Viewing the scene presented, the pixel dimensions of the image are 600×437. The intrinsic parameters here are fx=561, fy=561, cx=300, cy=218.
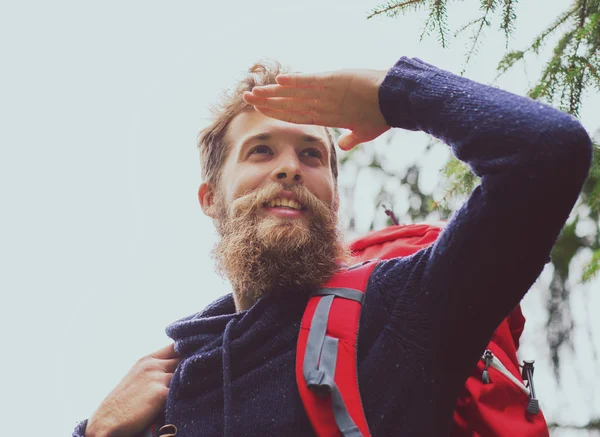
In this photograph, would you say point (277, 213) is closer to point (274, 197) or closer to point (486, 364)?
point (274, 197)

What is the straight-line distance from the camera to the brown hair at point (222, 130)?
2838 mm

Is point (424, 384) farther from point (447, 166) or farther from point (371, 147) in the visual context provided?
point (371, 147)

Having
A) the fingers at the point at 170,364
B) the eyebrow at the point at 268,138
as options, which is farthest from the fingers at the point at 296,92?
the fingers at the point at 170,364

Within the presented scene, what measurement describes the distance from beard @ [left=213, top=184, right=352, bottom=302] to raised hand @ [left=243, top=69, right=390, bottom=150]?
470 mm

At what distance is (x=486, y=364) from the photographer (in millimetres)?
1817

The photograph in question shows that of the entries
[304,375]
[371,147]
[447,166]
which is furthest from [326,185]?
[371,147]

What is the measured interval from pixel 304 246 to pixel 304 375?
0.64m

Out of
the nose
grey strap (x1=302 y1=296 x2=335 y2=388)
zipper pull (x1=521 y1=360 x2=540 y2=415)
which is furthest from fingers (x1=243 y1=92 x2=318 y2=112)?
zipper pull (x1=521 y1=360 x2=540 y2=415)

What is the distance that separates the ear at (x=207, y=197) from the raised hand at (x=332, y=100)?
3.37 ft

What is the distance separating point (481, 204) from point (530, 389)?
70cm

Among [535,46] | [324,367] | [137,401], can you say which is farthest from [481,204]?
[137,401]

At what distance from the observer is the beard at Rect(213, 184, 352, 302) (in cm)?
219

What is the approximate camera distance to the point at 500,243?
153 centimetres

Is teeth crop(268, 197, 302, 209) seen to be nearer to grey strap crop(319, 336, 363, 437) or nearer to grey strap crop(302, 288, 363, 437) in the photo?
grey strap crop(302, 288, 363, 437)
